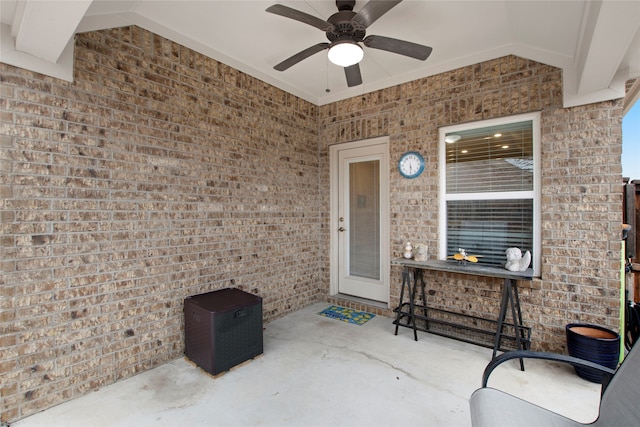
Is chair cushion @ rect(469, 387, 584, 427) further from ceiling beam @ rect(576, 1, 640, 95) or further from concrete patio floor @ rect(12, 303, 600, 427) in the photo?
ceiling beam @ rect(576, 1, 640, 95)

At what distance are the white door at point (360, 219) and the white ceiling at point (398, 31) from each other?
4.19 feet

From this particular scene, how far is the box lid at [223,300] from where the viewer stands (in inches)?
106

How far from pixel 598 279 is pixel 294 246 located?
324 centimetres

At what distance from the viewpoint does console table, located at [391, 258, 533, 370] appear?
9.23ft

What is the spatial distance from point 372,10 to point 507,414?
244cm

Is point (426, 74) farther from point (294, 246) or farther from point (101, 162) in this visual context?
point (101, 162)

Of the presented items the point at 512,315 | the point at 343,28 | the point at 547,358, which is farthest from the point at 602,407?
the point at 343,28

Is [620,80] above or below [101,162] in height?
above

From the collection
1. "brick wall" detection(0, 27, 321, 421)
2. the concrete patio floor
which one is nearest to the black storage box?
the concrete patio floor

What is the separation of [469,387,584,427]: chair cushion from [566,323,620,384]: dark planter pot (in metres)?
1.34

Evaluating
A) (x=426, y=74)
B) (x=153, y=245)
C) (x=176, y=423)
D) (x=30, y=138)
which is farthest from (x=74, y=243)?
(x=426, y=74)

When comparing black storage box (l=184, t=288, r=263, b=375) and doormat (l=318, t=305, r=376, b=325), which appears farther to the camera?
doormat (l=318, t=305, r=376, b=325)

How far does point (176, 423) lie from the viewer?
203 centimetres

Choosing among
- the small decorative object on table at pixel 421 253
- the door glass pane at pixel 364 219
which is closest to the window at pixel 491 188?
the small decorative object on table at pixel 421 253
